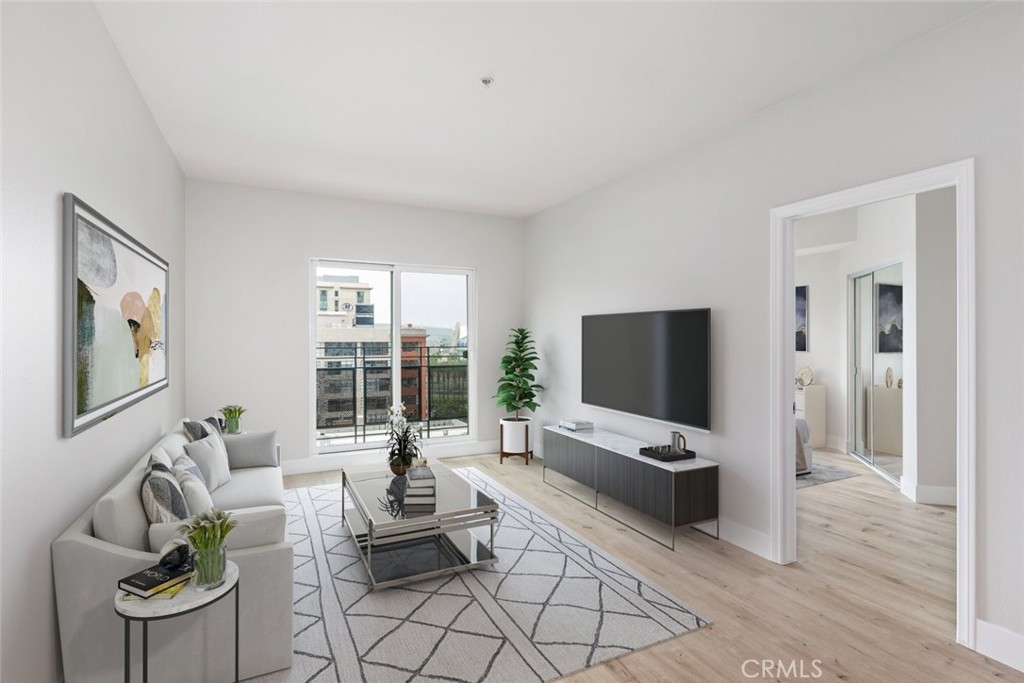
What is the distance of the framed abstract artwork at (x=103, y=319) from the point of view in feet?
6.64

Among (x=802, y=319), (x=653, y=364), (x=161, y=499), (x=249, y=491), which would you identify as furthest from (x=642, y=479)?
(x=802, y=319)

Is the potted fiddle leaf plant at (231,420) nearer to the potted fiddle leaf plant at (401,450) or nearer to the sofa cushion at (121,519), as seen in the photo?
the potted fiddle leaf plant at (401,450)

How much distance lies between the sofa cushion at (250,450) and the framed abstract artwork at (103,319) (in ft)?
2.57

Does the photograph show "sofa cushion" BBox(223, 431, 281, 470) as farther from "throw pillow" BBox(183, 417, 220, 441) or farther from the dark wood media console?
the dark wood media console

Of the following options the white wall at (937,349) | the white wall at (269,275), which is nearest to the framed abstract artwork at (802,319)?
the white wall at (937,349)

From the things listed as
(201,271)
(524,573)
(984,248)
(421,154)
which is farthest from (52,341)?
(984,248)

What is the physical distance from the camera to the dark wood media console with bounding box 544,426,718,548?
3467mm

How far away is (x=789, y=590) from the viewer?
290 cm

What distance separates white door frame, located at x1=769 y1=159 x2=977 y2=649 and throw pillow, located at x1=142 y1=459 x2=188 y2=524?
10.9 feet

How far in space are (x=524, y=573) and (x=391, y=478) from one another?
122 cm

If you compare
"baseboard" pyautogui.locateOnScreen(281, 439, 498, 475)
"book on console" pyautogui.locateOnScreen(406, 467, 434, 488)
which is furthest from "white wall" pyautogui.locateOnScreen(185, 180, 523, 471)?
"book on console" pyautogui.locateOnScreen(406, 467, 434, 488)

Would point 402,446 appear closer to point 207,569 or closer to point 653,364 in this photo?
point 207,569

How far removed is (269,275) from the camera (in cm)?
524

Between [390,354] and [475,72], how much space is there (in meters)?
3.61
